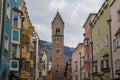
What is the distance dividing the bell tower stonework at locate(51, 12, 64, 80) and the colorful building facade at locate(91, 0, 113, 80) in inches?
2738

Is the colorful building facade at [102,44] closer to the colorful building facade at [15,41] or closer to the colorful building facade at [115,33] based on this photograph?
the colorful building facade at [115,33]

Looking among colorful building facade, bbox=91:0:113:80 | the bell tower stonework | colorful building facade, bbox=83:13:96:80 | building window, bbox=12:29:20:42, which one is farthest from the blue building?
the bell tower stonework

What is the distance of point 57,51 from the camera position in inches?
4902

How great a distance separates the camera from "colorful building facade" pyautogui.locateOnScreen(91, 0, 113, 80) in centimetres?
4067

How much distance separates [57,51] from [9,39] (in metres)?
91.2

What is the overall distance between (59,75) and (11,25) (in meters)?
90.0

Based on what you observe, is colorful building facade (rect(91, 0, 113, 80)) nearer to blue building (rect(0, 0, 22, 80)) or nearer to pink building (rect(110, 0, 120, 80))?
pink building (rect(110, 0, 120, 80))

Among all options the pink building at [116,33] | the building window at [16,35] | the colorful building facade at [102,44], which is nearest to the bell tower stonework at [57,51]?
the colorful building facade at [102,44]

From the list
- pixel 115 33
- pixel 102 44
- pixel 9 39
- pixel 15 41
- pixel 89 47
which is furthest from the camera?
pixel 89 47

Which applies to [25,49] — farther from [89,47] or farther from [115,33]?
[89,47]

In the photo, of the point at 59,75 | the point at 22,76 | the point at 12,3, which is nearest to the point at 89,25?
the point at 22,76

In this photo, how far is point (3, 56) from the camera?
29.3 meters

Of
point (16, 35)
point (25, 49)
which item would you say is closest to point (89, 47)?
point (25, 49)

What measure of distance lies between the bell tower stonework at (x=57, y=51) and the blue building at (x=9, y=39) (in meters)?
86.0
